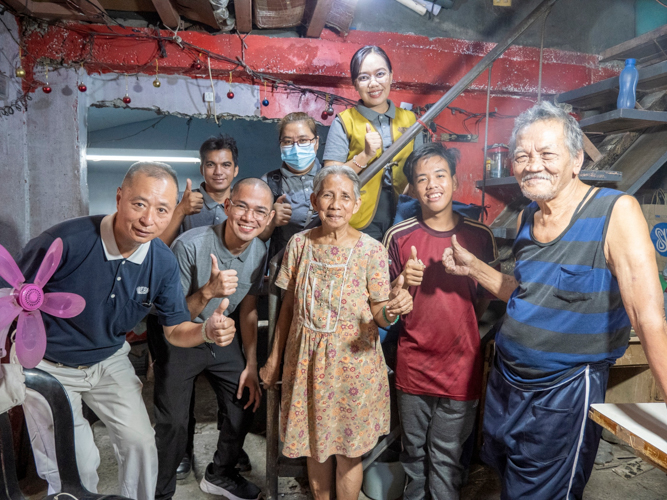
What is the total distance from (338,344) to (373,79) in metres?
1.67

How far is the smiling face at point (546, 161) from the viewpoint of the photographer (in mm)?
1742

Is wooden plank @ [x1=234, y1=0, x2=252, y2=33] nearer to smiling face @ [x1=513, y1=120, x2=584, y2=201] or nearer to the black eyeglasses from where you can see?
the black eyeglasses

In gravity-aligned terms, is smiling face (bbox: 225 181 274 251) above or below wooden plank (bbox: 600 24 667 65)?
below

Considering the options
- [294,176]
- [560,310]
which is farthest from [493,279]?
[294,176]

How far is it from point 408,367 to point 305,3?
3.14 meters

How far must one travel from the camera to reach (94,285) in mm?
2004

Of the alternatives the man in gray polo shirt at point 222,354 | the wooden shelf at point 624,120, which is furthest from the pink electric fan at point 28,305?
the wooden shelf at point 624,120

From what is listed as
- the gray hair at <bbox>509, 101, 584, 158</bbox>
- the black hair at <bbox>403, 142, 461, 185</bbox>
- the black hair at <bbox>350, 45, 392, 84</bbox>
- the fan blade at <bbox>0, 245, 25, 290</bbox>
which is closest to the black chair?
the fan blade at <bbox>0, 245, 25, 290</bbox>

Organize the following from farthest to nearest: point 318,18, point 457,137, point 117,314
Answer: point 457,137 → point 318,18 → point 117,314

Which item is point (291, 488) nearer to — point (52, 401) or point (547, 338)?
point (52, 401)

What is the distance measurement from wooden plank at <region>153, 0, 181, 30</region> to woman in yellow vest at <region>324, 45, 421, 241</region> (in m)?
1.73

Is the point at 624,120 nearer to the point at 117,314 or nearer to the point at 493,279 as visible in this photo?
the point at 493,279

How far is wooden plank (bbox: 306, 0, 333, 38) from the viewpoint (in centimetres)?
346

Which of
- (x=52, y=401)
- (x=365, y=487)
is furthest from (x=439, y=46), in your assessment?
(x=52, y=401)
